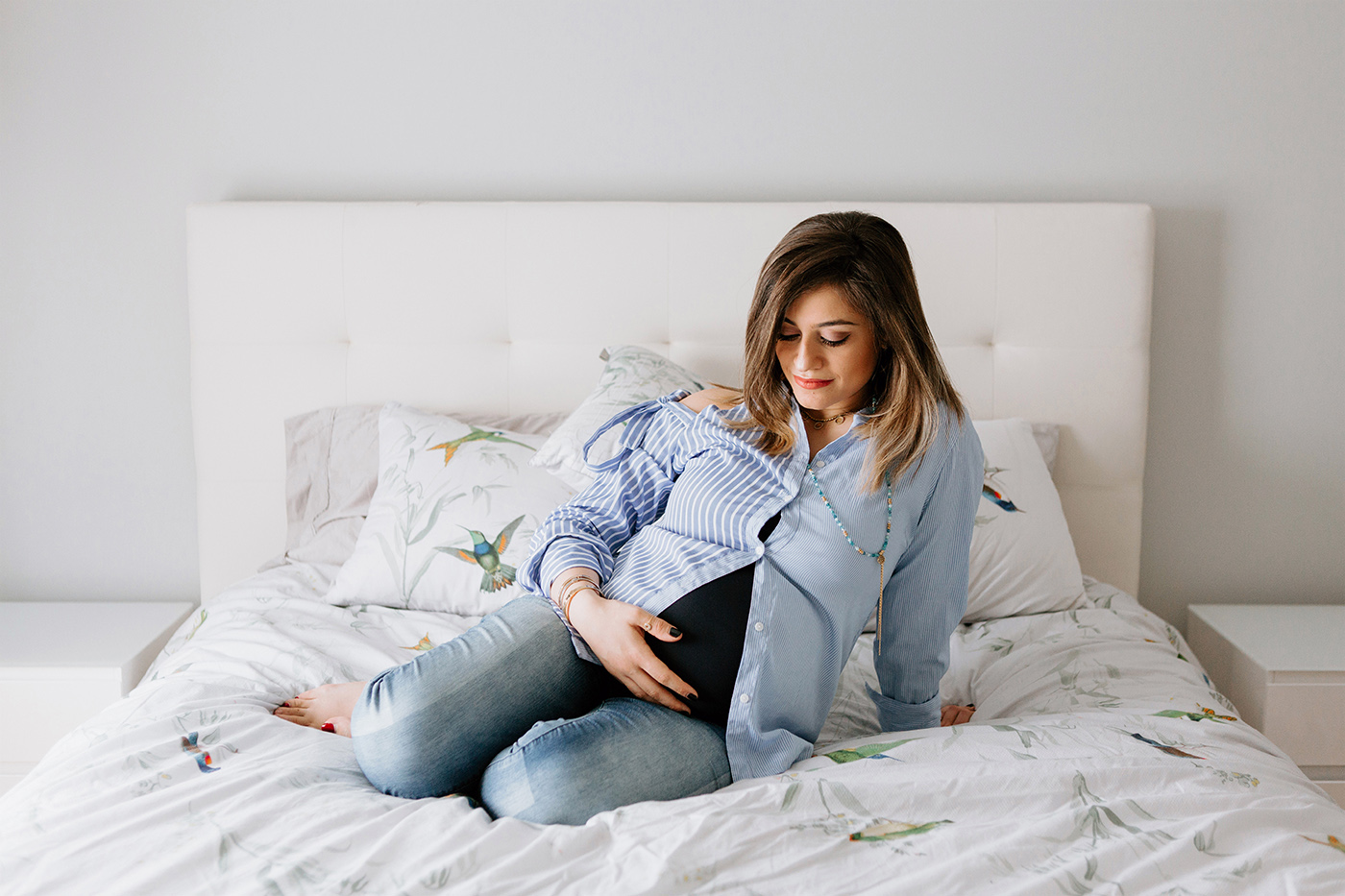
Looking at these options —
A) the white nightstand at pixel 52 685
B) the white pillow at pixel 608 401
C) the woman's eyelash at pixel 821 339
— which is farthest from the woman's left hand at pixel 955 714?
the white nightstand at pixel 52 685

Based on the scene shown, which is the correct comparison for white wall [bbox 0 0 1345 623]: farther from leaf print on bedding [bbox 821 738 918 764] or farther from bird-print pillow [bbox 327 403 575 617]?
leaf print on bedding [bbox 821 738 918 764]

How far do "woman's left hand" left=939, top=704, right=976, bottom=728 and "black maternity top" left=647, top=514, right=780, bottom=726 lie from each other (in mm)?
356

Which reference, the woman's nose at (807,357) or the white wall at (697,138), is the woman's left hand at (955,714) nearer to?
the woman's nose at (807,357)

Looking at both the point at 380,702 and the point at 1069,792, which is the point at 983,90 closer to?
the point at 1069,792

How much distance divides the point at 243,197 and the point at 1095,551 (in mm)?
2024

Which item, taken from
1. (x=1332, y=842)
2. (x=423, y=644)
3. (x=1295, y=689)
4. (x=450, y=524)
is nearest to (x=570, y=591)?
(x=423, y=644)

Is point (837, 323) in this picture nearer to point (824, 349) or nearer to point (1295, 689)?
point (824, 349)

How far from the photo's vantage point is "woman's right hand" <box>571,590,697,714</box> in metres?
1.04

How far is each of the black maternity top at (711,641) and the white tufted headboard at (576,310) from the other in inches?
37.4

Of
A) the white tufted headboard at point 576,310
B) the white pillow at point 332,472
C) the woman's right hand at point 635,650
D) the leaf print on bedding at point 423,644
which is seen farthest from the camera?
the white tufted headboard at point 576,310

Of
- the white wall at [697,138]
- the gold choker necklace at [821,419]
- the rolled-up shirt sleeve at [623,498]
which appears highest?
the white wall at [697,138]

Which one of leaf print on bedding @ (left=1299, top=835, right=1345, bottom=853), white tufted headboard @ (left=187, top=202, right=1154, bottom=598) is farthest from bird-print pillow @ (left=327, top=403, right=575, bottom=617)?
leaf print on bedding @ (left=1299, top=835, right=1345, bottom=853)

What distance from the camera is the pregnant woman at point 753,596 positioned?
39.0 inches

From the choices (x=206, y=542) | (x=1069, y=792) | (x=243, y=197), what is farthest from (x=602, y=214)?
(x=1069, y=792)
